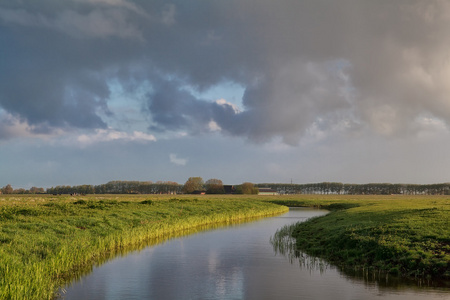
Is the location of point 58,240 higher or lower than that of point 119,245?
higher

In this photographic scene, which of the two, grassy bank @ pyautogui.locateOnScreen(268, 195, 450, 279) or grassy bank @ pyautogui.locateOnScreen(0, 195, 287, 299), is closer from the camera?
grassy bank @ pyautogui.locateOnScreen(0, 195, 287, 299)

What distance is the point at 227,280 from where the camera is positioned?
867 inches

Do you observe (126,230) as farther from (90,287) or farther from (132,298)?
(132,298)

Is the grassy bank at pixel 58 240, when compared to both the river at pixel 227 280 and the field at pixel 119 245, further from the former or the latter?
the river at pixel 227 280

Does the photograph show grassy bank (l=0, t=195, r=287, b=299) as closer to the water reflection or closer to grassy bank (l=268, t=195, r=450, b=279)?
the water reflection

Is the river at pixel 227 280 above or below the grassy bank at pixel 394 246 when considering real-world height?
below

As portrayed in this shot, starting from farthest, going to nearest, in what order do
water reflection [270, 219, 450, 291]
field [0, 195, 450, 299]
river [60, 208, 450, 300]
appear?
water reflection [270, 219, 450, 291]
field [0, 195, 450, 299]
river [60, 208, 450, 300]

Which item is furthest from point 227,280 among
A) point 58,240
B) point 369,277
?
point 58,240

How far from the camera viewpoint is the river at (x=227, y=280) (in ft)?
62.4

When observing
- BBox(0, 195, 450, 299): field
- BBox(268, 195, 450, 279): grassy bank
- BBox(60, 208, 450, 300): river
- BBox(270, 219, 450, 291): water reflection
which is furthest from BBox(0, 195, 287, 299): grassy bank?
BBox(268, 195, 450, 279): grassy bank

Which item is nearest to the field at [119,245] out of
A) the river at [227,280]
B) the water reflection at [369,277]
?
the water reflection at [369,277]

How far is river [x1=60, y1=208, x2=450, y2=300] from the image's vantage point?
1903 centimetres

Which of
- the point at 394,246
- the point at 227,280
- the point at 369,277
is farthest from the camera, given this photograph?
the point at 394,246

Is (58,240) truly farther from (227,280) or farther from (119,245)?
(227,280)
